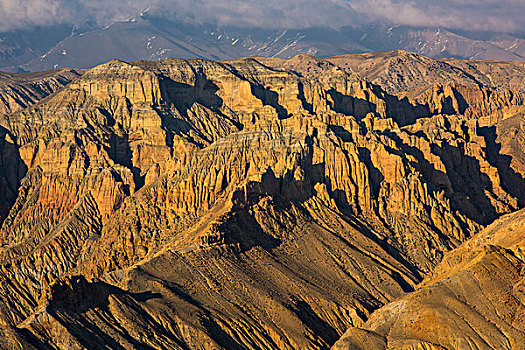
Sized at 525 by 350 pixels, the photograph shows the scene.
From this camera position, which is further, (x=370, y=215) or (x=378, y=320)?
(x=370, y=215)

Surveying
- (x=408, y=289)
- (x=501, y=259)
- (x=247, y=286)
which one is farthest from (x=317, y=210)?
(x=501, y=259)

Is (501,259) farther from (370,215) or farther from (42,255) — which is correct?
(42,255)

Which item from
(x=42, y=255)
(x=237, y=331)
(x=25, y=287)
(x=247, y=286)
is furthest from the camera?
(x=42, y=255)

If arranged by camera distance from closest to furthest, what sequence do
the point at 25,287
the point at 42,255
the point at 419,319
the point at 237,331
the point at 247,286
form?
the point at 419,319 → the point at 237,331 → the point at 247,286 → the point at 25,287 → the point at 42,255

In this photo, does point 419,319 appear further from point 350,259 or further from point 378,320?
point 350,259

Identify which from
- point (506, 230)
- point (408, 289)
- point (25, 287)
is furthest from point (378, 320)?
point (25, 287)

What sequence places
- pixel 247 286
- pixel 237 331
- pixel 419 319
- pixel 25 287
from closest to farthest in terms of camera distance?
pixel 419 319 → pixel 237 331 → pixel 247 286 → pixel 25 287

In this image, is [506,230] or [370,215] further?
[370,215]

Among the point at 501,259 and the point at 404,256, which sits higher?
the point at 501,259

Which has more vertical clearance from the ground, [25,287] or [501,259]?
[501,259]
